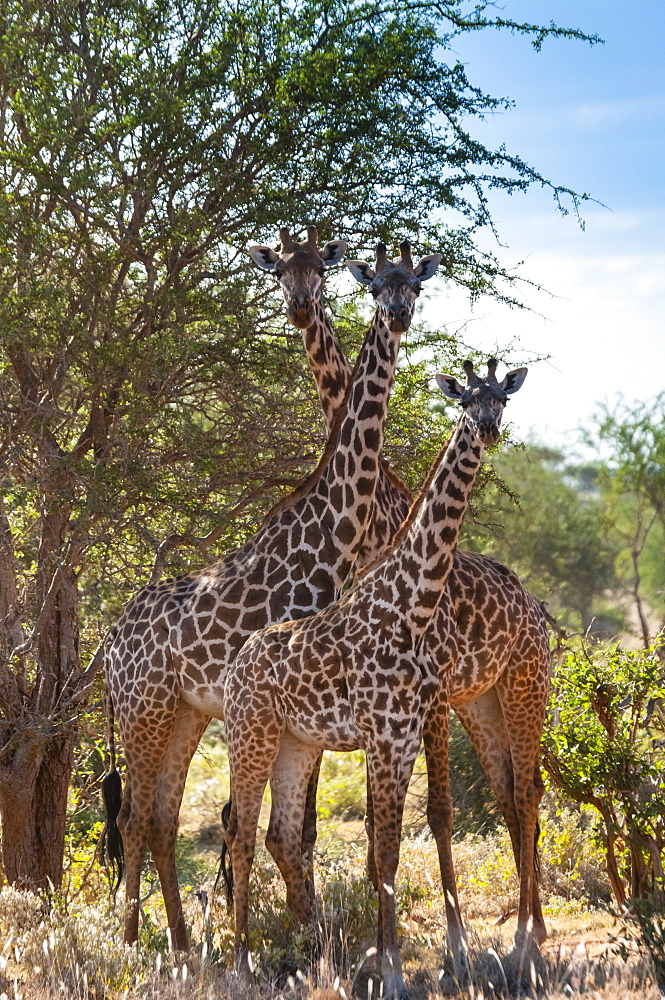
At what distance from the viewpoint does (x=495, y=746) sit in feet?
23.6

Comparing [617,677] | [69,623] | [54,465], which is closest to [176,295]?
[54,465]

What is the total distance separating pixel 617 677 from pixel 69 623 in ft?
13.8

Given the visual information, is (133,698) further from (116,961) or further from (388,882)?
(388,882)

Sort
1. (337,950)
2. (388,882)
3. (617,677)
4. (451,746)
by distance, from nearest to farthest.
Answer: (388,882), (337,950), (617,677), (451,746)

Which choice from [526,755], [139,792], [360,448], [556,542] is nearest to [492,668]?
[526,755]

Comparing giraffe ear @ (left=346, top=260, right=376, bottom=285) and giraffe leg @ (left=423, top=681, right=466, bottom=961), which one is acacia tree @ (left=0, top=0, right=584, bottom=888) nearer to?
giraffe ear @ (left=346, top=260, right=376, bottom=285)

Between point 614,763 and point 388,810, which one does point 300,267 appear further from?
point 614,763

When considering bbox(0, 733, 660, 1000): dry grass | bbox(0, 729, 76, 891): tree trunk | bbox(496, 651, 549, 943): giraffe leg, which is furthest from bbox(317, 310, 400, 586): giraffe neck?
bbox(0, 729, 76, 891): tree trunk

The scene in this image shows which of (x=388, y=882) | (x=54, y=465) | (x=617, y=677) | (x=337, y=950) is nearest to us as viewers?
(x=388, y=882)

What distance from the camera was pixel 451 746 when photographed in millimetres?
12266

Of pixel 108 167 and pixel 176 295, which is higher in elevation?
pixel 108 167

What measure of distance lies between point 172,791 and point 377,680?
7.81 feet

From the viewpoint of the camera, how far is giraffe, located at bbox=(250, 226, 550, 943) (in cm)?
673

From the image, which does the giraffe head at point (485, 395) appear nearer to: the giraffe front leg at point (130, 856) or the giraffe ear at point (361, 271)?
the giraffe ear at point (361, 271)
